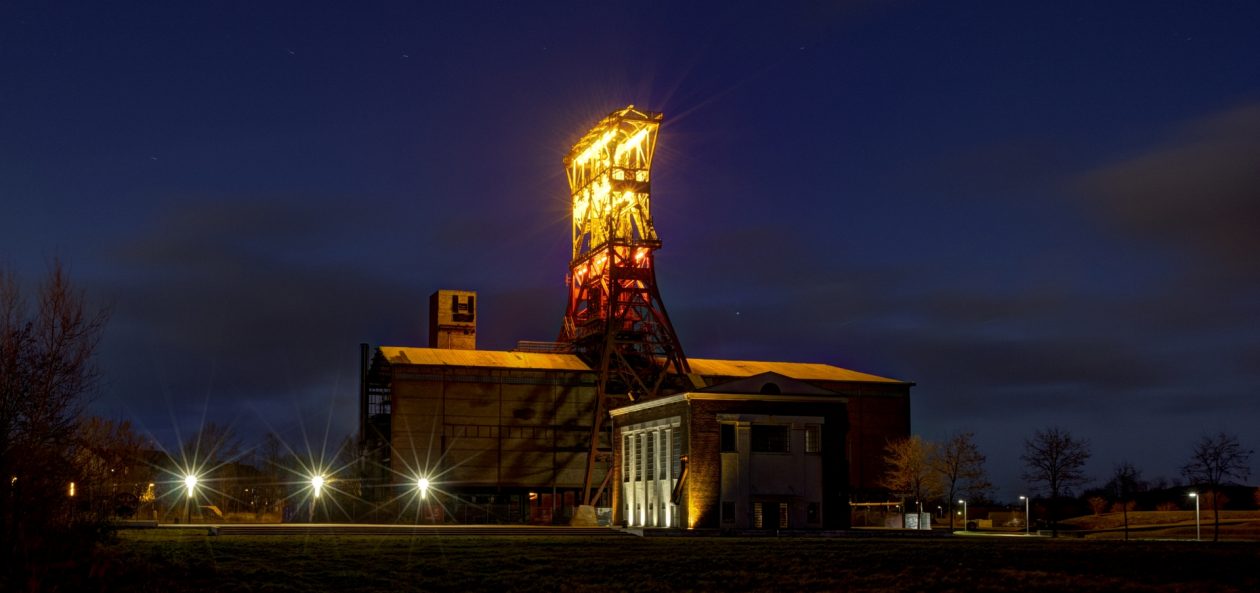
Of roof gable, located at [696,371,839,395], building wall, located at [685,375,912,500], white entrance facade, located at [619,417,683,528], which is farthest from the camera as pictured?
building wall, located at [685,375,912,500]

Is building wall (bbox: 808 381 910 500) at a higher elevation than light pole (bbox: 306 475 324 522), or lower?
higher

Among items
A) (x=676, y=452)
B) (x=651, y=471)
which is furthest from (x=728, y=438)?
(x=651, y=471)

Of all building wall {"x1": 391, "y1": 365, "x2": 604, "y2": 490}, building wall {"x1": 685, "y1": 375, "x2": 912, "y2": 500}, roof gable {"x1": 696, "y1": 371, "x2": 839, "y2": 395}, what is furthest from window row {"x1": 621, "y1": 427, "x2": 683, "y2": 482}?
building wall {"x1": 685, "y1": 375, "x2": 912, "y2": 500}

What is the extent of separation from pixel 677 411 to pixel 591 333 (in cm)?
2293

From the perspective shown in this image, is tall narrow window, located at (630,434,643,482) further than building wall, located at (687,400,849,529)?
Yes

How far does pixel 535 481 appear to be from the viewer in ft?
269

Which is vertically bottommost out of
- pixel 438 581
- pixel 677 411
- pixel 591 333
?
pixel 438 581

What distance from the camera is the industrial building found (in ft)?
208

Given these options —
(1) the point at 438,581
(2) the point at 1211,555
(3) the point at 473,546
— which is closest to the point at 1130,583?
(2) the point at 1211,555

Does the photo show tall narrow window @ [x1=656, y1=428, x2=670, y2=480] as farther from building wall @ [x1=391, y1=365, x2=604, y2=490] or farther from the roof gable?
building wall @ [x1=391, y1=365, x2=604, y2=490]

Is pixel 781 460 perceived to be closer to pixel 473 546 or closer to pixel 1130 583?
pixel 473 546

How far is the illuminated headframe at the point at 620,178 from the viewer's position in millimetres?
89188

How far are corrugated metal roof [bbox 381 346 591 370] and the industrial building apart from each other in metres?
0.17

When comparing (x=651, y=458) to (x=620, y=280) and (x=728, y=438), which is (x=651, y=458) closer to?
(x=728, y=438)
